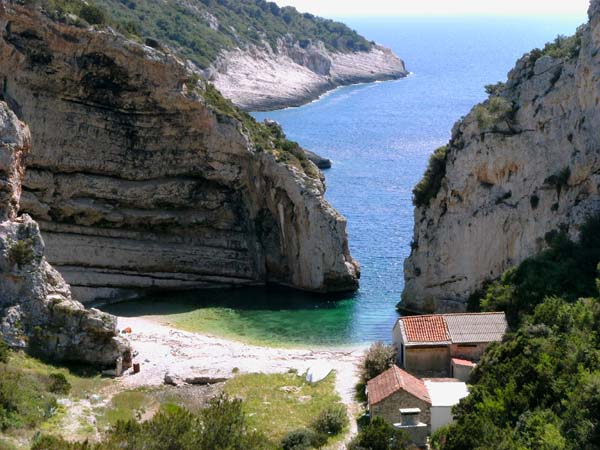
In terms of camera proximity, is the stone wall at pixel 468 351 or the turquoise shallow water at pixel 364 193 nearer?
the stone wall at pixel 468 351

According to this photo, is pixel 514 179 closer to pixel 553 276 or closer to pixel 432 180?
pixel 432 180

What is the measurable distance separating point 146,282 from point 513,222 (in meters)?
18.4

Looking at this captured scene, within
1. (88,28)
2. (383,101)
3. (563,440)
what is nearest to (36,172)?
(88,28)

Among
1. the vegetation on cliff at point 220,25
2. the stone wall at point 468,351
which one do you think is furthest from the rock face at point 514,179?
the vegetation on cliff at point 220,25

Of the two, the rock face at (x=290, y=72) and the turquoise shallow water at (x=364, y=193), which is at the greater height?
the rock face at (x=290, y=72)

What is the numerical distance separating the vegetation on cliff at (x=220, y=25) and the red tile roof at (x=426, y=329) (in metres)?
52.9

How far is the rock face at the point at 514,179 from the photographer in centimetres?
3753

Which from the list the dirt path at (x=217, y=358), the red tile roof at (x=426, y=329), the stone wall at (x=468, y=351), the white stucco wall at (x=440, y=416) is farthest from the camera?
the dirt path at (x=217, y=358)

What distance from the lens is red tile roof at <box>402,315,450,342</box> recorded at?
34281 millimetres

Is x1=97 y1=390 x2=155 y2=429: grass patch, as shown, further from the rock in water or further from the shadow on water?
the shadow on water

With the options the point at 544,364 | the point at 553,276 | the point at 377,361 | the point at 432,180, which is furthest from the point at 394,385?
the point at 432,180

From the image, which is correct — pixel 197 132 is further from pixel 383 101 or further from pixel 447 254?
pixel 383 101

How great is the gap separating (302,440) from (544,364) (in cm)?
723

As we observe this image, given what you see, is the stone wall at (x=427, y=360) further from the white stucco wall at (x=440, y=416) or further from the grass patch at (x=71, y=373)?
the grass patch at (x=71, y=373)
